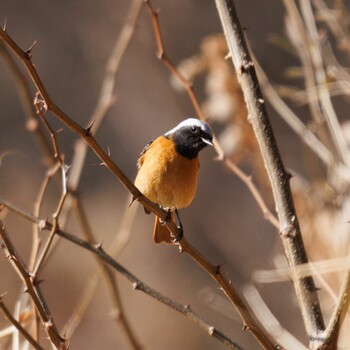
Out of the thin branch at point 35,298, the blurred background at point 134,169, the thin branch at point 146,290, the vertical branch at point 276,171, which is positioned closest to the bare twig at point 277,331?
the vertical branch at point 276,171

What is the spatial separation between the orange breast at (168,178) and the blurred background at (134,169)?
4.78 metres

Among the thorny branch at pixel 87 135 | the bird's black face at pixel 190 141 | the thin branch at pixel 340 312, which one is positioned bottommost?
the thin branch at pixel 340 312

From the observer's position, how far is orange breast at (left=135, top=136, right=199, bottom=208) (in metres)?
3.66

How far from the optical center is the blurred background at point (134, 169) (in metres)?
9.20

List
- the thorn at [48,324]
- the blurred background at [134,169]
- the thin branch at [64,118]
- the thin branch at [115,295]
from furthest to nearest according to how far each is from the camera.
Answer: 1. the blurred background at [134,169]
2. the thin branch at [115,295]
3. the thorn at [48,324]
4. the thin branch at [64,118]

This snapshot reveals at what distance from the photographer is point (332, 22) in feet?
12.4

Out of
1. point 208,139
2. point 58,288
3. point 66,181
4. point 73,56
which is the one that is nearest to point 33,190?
point 58,288

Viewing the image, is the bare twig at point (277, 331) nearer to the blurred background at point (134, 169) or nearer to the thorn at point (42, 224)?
the thorn at point (42, 224)

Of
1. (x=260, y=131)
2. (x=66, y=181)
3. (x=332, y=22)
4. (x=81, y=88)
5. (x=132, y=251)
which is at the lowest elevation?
(x=66, y=181)

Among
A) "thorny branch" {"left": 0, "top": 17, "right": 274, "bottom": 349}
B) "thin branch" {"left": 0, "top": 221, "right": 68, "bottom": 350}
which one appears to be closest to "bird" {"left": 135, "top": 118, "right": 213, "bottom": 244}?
"thorny branch" {"left": 0, "top": 17, "right": 274, "bottom": 349}

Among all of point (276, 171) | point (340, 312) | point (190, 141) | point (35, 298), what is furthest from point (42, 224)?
point (190, 141)

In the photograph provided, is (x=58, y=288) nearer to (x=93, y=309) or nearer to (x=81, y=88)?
(x=93, y=309)

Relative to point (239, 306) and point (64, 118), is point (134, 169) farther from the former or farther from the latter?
point (64, 118)

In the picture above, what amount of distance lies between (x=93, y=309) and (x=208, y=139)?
6.22 metres
